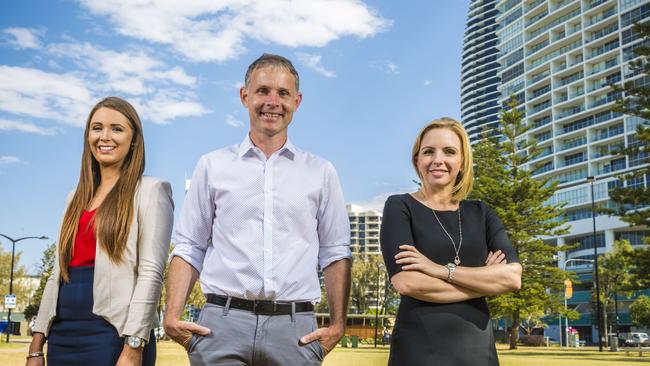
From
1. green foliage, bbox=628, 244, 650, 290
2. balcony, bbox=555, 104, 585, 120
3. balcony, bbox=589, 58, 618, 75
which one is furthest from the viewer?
balcony, bbox=555, 104, 585, 120

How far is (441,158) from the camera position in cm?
389

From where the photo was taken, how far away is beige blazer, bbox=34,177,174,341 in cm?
333

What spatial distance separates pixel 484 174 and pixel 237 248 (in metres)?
41.3

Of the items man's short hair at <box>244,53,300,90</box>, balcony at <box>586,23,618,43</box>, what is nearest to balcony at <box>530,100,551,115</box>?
balcony at <box>586,23,618,43</box>

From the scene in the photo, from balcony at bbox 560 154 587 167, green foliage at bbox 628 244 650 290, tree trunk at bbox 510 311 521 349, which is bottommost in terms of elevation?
tree trunk at bbox 510 311 521 349

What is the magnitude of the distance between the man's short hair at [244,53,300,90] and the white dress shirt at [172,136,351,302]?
1.16 ft

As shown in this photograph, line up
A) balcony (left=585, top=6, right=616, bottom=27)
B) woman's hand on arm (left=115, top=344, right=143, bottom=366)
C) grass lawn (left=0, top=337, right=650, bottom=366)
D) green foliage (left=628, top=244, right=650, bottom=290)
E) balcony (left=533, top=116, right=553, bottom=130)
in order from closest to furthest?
woman's hand on arm (left=115, top=344, right=143, bottom=366)
grass lawn (left=0, top=337, right=650, bottom=366)
green foliage (left=628, top=244, right=650, bottom=290)
balcony (left=585, top=6, right=616, bottom=27)
balcony (left=533, top=116, right=553, bottom=130)

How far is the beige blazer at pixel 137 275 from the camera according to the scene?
3328mm

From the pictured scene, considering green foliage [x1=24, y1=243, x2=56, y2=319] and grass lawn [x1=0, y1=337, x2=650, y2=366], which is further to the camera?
green foliage [x1=24, y1=243, x2=56, y2=319]

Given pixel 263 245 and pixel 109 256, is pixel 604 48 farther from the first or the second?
pixel 109 256

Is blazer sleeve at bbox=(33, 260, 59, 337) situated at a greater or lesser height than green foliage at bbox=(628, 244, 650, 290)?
lesser

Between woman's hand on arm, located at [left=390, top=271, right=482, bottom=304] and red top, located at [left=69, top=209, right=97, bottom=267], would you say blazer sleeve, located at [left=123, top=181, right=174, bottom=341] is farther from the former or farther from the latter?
woman's hand on arm, located at [left=390, top=271, right=482, bottom=304]

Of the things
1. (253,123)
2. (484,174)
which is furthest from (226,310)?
(484,174)

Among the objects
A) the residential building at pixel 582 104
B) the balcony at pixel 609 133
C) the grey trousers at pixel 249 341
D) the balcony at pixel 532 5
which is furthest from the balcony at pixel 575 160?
the grey trousers at pixel 249 341
